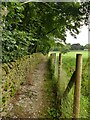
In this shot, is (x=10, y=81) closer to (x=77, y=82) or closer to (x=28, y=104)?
(x=28, y=104)

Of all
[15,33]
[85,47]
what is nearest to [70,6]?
[85,47]

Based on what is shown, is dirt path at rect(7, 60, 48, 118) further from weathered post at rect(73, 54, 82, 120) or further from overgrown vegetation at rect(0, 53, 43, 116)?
weathered post at rect(73, 54, 82, 120)

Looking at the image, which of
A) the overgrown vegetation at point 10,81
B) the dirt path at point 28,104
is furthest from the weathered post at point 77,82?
the overgrown vegetation at point 10,81

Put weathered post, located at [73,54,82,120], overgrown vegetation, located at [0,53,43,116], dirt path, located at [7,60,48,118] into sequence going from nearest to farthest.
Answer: weathered post, located at [73,54,82,120] → overgrown vegetation, located at [0,53,43,116] → dirt path, located at [7,60,48,118]

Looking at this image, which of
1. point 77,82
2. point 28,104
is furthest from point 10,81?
point 77,82

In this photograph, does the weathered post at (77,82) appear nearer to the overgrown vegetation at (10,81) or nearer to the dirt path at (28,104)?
the dirt path at (28,104)

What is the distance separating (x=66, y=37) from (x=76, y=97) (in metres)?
16.0

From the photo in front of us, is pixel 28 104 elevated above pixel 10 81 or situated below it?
below

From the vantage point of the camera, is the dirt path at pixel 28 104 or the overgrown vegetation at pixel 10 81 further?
the dirt path at pixel 28 104

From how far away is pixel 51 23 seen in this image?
13.0 m

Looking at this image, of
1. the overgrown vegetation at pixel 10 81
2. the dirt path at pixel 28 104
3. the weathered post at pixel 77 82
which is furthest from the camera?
the dirt path at pixel 28 104

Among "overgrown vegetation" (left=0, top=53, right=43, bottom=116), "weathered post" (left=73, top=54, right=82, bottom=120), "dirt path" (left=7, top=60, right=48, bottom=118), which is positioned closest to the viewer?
"weathered post" (left=73, top=54, right=82, bottom=120)

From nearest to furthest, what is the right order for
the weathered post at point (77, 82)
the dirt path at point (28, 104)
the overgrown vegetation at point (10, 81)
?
the weathered post at point (77, 82)
the overgrown vegetation at point (10, 81)
the dirt path at point (28, 104)

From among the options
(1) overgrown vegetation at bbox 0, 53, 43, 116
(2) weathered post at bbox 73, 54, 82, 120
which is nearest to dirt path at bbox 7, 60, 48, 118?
(1) overgrown vegetation at bbox 0, 53, 43, 116
